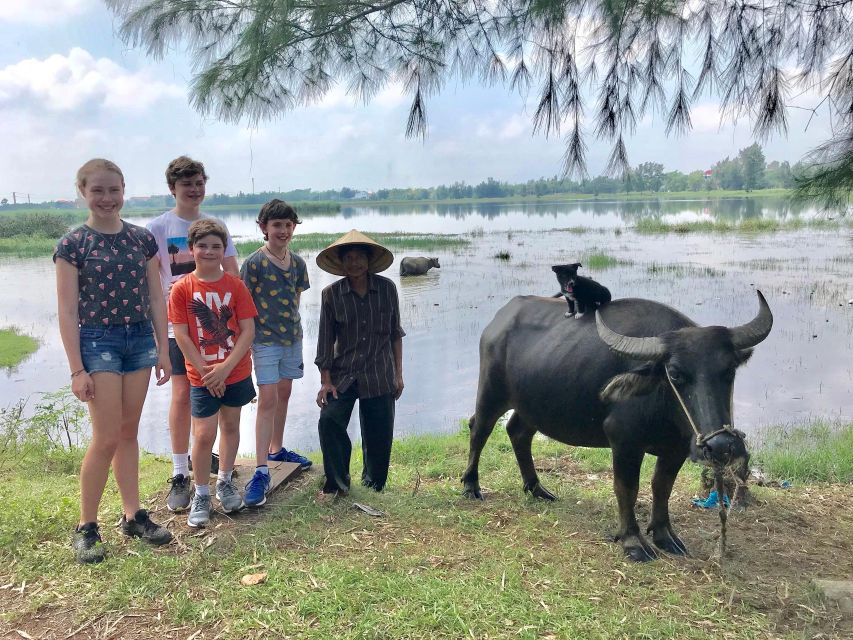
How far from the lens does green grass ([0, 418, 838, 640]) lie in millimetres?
2615

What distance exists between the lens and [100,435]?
3.07 m

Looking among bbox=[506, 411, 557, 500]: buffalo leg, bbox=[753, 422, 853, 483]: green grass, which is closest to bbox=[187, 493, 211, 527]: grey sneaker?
bbox=[506, 411, 557, 500]: buffalo leg

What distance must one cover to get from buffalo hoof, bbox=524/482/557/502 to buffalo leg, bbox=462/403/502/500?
318mm

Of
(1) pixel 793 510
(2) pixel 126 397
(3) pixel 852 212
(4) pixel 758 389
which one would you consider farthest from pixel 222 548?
(4) pixel 758 389

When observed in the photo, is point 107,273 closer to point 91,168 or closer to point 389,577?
point 91,168

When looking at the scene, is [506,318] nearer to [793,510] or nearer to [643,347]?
[643,347]

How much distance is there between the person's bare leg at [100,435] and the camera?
3045 millimetres

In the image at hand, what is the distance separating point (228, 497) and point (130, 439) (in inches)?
24.0

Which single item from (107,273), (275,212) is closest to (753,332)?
(275,212)

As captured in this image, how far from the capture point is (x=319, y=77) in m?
3.93

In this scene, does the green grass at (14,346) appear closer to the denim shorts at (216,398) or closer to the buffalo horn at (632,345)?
the denim shorts at (216,398)

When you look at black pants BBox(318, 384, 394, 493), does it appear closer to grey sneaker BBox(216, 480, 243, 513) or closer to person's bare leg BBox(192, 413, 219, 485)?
grey sneaker BBox(216, 480, 243, 513)

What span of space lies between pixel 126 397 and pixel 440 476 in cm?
261

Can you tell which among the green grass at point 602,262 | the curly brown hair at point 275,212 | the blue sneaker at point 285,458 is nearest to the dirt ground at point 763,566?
the blue sneaker at point 285,458
